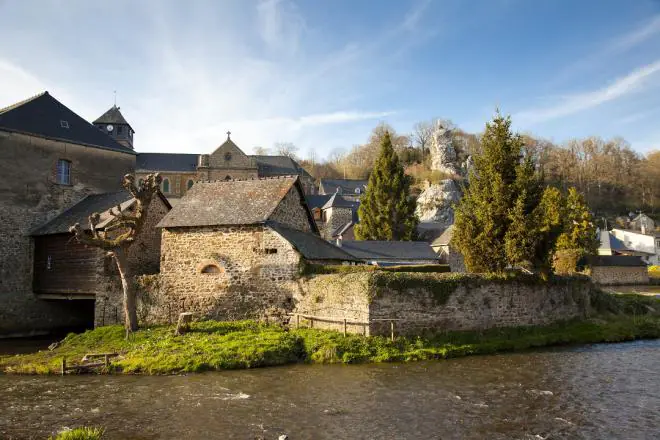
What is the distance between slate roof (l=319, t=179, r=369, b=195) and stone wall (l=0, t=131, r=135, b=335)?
1777 inches

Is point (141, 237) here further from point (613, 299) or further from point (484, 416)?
point (613, 299)

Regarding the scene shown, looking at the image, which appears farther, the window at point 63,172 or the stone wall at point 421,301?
the window at point 63,172

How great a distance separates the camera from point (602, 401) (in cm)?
1156

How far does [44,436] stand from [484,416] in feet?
28.7

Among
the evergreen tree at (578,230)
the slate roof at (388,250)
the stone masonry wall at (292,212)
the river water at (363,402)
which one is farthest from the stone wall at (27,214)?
the evergreen tree at (578,230)

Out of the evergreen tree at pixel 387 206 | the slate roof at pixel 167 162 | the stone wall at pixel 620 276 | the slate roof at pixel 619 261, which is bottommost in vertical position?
the stone wall at pixel 620 276

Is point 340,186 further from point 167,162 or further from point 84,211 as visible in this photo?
point 84,211

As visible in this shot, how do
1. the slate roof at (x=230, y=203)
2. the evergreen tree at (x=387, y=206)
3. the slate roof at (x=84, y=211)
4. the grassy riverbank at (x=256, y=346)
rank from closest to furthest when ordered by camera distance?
the grassy riverbank at (x=256, y=346)
the slate roof at (x=230, y=203)
the slate roof at (x=84, y=211)
the evergreen tree at (x=387, y=206)

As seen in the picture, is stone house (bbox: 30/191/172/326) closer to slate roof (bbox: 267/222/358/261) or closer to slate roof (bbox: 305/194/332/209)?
slate roof (bbox: 267/222/358/261)

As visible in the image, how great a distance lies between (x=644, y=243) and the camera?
66.8m

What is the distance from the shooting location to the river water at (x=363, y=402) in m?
9.77

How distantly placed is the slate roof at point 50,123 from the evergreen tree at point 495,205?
20.6 meters

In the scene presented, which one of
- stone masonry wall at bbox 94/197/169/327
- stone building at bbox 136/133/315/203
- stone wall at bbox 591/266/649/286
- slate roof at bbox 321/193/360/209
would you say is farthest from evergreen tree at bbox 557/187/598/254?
stone masonry wall at bbox 94/197/169/327

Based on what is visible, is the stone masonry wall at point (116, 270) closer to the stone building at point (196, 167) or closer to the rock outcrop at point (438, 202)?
the stone building at point (196, 167)
